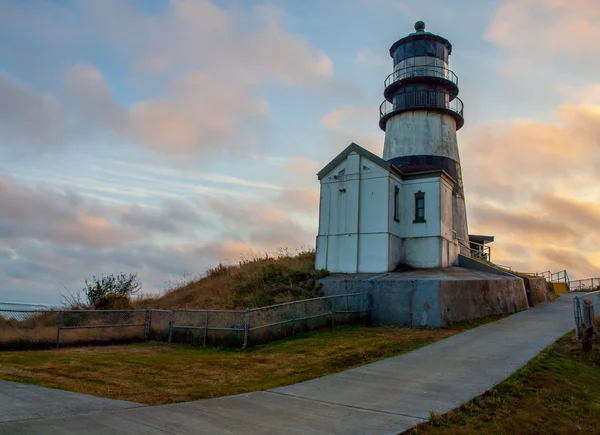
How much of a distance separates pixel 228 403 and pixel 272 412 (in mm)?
843

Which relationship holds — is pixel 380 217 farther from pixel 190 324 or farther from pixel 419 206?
pixel 190 324

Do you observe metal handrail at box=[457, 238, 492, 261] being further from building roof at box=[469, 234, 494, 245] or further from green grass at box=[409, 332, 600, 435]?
green grass at box=[409, 332, 600, 435]

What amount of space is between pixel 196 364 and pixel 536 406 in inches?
294

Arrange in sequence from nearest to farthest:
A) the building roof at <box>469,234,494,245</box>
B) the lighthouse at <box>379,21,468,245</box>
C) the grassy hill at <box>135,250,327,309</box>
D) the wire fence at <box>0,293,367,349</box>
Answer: the wire fence at <box>0,293,367,349</box>, the grassy hill at <box>135,250,327,309</box>, the lighthouse at <box>379,21,468,245</box>, the building roof at <box>469,234,494,245</box>

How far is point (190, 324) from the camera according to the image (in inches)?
647

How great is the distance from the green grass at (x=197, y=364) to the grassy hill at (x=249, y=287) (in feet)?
19.1

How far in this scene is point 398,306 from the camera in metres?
18.0

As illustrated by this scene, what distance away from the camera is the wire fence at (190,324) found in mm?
14820

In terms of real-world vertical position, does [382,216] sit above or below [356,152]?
below

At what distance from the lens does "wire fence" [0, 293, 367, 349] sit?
14.8 metres

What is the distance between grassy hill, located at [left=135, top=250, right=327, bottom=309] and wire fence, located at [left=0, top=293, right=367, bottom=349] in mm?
3807

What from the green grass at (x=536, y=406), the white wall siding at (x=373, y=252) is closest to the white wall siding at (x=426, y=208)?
the white wall siding at (x=373, y=252)

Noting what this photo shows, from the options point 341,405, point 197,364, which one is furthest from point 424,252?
point 341,405

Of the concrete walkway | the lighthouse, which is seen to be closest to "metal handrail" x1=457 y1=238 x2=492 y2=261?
the lighthouse
